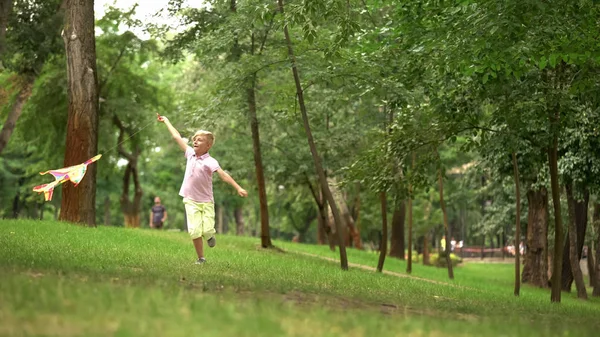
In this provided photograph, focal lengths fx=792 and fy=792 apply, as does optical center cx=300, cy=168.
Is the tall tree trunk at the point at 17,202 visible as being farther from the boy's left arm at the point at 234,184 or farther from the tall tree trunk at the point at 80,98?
the boy's left arm at the point at 234,184

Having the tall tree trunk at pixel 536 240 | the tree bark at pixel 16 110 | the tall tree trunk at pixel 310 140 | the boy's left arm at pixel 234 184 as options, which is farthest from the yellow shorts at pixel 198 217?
the tall tree trunk at pixel 536 240

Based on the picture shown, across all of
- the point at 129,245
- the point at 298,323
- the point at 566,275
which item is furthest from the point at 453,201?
the point at 298,323

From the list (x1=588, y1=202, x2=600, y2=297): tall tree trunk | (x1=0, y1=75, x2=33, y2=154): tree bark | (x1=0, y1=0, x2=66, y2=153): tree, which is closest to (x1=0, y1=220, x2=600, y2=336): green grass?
(x1=0, y1=75, x2=33, y2=154): tree bark

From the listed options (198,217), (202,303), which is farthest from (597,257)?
(202,303)

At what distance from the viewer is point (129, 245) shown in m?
14.9

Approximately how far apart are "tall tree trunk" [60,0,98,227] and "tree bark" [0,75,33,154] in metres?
8.21

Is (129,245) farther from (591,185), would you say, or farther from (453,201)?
(453,201)

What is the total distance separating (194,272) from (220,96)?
8.06 metres

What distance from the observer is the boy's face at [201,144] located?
12134 millimetres

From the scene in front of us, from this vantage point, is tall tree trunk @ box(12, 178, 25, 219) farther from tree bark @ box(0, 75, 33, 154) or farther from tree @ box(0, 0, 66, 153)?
tree @ box(0, 0, 66, 153)

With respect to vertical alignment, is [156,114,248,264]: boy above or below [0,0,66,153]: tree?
below

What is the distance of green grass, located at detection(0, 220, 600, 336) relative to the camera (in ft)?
17.1

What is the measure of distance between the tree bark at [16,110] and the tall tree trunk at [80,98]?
26.9 feet

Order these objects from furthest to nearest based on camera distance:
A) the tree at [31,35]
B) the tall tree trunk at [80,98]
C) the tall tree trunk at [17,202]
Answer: the tall tree trunk at [17,202]
the tree at [31,35]
the tall tree trunk at [80,98]
